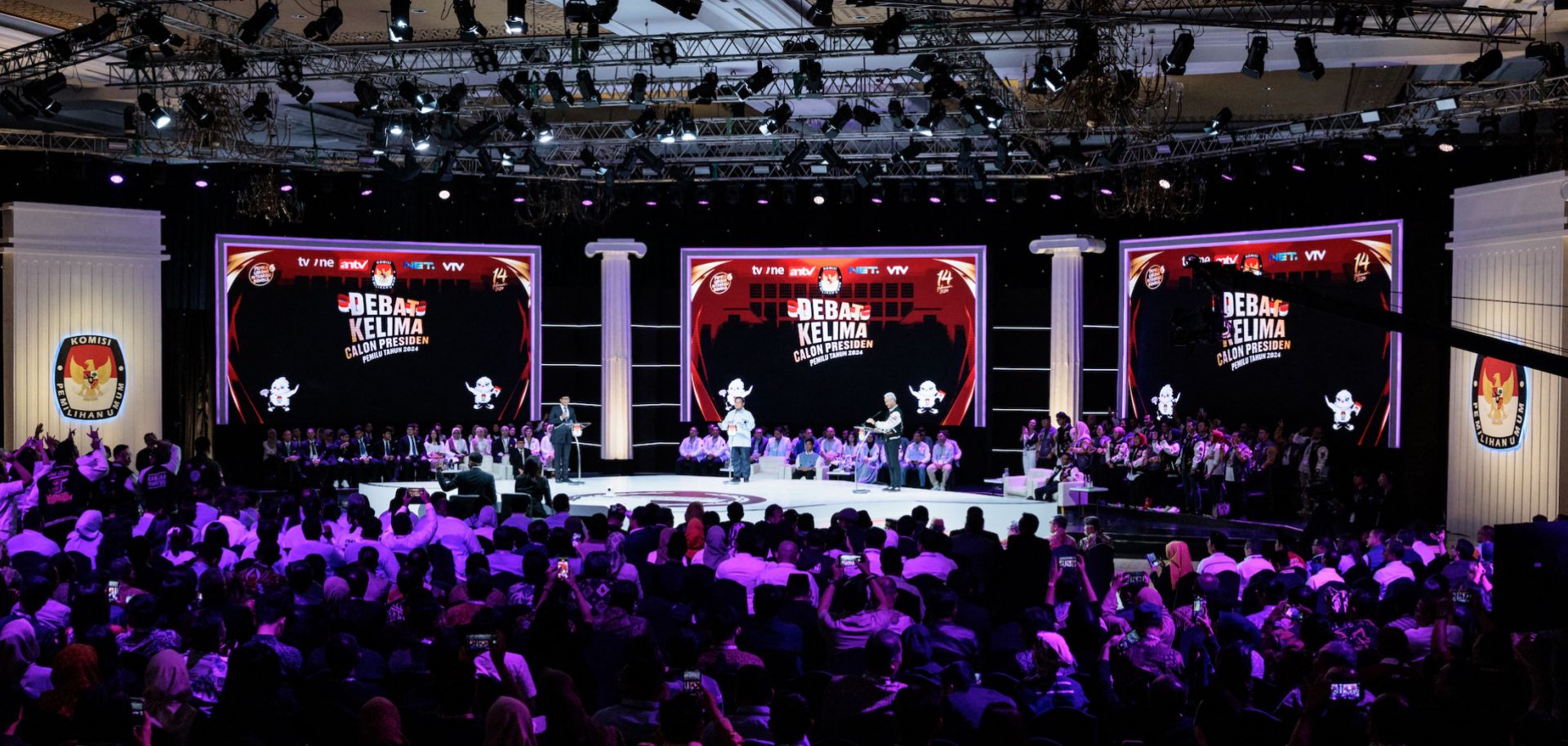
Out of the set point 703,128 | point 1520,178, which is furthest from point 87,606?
point 1520,178

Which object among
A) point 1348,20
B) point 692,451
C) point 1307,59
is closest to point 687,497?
point 692,451

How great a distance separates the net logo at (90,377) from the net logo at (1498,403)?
16.4 m

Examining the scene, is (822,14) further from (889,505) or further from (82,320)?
(82,320)

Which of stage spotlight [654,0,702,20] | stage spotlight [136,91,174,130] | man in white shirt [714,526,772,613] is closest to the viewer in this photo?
man in white shirt [714,526,772,613]

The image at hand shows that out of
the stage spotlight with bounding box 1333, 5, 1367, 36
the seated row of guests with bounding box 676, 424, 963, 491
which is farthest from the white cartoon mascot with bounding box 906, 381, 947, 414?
the stage spotlight with bounding box 1333, 5, 1367, 36

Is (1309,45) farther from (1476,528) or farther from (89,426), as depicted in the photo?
(89,426)

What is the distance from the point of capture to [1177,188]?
18.2 meters

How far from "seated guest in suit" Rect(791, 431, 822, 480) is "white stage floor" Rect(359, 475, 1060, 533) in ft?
4.10

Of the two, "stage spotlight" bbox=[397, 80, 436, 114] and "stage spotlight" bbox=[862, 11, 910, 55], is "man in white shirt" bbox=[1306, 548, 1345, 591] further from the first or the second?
"stage spotlight" bbox=[397, 80, 436, 114]

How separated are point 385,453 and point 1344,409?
1276 cm

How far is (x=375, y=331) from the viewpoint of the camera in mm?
20719

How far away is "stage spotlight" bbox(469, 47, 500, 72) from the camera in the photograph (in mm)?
12812

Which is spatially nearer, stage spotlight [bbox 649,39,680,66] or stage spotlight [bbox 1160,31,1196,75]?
stage spotlight [bbox 1160,31,1196,75]

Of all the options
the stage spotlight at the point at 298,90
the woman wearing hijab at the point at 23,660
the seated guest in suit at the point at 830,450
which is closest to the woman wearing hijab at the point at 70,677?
the woman wearing hijab at the point at 23,660
